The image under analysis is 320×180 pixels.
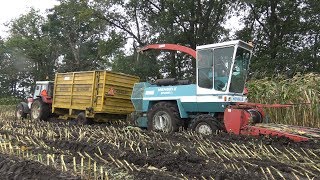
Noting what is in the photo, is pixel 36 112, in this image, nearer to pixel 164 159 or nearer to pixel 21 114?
pixel 21 114

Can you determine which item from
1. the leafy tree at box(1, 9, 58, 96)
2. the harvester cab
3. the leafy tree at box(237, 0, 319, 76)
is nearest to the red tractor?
the harvester cab

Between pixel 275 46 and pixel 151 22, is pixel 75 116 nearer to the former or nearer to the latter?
pixel 151 22

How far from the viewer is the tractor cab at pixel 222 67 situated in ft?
30.1

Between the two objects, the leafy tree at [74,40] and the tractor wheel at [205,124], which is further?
the leafy tree at [74,40]

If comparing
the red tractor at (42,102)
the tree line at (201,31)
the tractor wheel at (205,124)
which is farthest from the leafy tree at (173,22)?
the tractor wheel at (205,124)

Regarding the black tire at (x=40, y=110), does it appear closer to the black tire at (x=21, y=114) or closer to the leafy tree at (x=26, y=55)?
the black tire at (x=21, y=114)

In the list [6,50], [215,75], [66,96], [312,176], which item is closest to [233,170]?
[312,176]

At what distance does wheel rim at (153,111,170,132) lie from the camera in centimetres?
1013

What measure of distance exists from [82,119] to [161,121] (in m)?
3.73

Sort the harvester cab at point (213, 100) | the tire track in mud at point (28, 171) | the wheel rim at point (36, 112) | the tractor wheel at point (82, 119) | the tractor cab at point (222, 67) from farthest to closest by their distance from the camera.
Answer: the wheel rim at point (36, 112) → the tractor wheel at point (82, 119) → the tractor cab at point (222, 67) → the harvester cab at point (213, 100) → the tire track in mud at point (28, 171)

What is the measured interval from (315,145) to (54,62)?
3789 centimetres

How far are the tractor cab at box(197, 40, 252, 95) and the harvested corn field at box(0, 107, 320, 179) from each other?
151cm

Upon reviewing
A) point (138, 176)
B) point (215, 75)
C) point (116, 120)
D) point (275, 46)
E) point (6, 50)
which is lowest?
point (138, 176)

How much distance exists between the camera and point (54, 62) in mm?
41812
